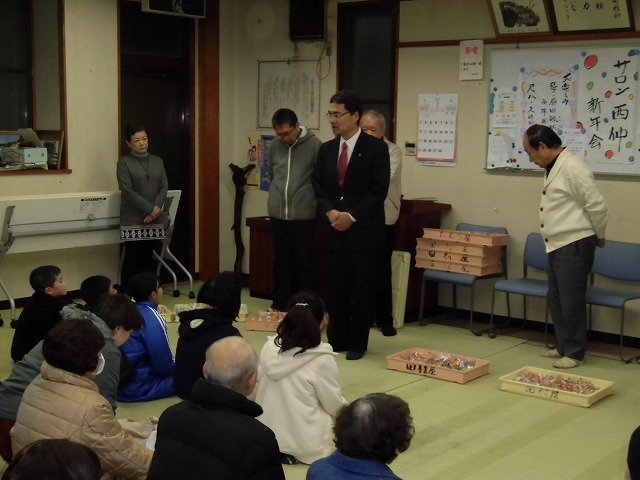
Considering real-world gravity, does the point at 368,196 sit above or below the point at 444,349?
above

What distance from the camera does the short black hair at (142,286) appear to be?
4.88 meters

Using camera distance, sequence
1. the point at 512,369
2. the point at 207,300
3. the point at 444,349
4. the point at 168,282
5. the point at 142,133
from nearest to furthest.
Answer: the point at 207,300, the point at 512,369, the point at 444,349, the point at 142,133, the point at 168,282

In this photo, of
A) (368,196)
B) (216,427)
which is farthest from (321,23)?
(216,427)

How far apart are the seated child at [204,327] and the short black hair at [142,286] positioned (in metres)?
0.71

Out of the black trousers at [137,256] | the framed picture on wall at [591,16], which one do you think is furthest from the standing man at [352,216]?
the black trousers at [137,256]

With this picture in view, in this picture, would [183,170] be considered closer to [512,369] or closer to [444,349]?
[444,349]

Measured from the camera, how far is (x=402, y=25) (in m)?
7.18

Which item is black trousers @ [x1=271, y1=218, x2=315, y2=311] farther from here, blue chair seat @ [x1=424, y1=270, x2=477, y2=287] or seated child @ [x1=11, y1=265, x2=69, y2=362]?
seated child @ [x1=11, y1=265, x2=69, y2=362]

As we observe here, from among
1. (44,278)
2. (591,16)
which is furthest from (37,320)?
(591,16)

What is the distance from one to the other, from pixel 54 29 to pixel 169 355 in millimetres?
3546

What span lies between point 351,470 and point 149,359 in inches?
108

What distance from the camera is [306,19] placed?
7.76 meters

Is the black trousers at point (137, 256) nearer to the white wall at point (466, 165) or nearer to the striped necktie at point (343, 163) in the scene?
the white wall at point (466, 165)

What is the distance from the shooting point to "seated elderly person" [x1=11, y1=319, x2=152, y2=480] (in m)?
2.98
